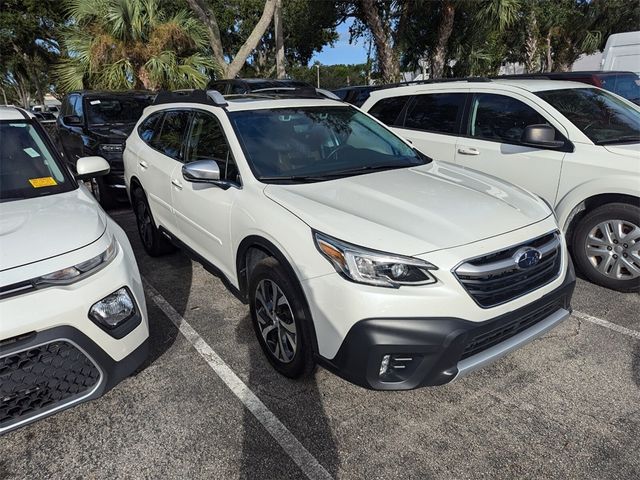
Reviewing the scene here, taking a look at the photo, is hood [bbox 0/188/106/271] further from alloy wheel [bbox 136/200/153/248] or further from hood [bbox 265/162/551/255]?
alloy wheel [bbox 136/200/153/248]

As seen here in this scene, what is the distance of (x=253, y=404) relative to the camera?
2580mm

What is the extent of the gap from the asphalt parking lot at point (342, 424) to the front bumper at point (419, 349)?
0.36m

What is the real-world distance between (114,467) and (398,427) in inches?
56.3

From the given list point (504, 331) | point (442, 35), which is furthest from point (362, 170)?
point (442, 35)

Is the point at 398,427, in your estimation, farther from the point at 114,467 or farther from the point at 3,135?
the point at 3,135

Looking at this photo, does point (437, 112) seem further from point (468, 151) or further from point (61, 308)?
point (61, 308)

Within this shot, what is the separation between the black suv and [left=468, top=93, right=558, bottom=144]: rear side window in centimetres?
490

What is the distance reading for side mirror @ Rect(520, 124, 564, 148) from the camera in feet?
12.9

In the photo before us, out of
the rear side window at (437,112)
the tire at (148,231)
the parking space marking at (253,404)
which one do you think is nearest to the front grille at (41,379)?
the parking space marking at (253,404)

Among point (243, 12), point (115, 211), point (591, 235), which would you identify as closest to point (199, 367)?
point (591, 235)

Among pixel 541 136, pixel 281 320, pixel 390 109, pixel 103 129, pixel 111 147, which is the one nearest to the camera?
pixel 281 320

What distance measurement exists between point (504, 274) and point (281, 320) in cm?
126

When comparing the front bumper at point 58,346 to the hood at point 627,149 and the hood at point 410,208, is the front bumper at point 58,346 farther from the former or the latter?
the hood at point 627,149

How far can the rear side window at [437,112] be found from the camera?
16.1ft
